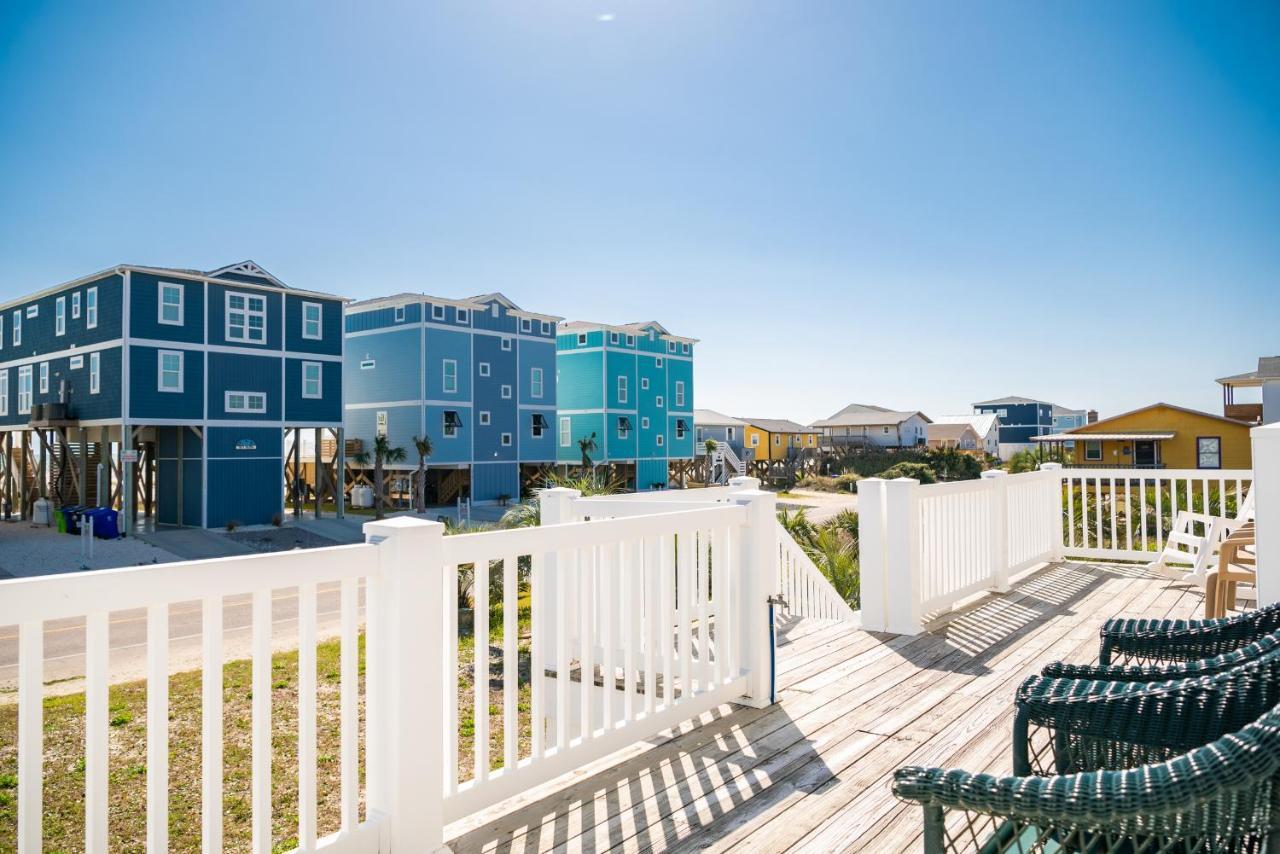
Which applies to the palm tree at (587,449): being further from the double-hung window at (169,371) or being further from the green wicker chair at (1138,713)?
the green wicker chair at (1138,713)

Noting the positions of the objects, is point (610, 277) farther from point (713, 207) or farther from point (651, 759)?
point (651, 759)

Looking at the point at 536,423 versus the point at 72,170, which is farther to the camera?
the point at 536,423

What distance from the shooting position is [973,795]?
3.99ft

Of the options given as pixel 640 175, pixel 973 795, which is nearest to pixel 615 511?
pixel 973 795

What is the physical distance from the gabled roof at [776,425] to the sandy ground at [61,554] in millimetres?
40178

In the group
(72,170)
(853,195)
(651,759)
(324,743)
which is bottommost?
(324,743)

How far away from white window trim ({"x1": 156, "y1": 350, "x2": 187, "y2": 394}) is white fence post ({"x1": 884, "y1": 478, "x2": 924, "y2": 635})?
2149 centimetres

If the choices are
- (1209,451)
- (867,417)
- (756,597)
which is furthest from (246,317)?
(867,417)

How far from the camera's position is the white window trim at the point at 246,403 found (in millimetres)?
21750

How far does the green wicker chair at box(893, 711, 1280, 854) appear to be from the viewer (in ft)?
3.54

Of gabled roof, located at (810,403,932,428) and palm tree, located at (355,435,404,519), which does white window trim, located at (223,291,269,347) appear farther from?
gabled roof, located at (810,403,932,428)

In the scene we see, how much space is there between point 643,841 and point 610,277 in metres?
31.2

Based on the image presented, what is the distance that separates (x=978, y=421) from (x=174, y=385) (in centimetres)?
5815

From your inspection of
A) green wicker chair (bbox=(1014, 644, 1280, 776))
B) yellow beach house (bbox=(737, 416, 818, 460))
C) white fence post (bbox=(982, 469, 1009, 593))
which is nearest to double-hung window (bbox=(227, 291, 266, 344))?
white fence post (bbox=(982, 469, 1009, 593))
